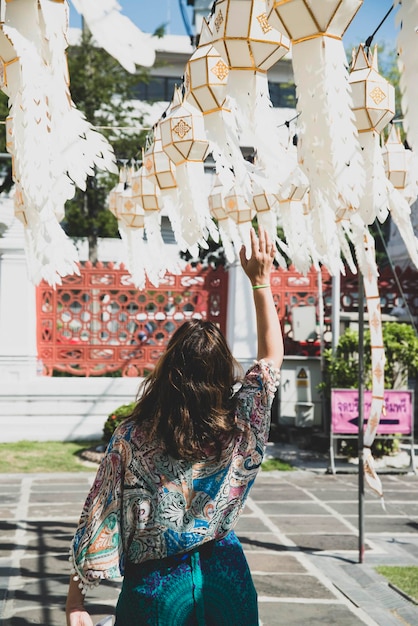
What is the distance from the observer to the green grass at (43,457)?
29.3ft

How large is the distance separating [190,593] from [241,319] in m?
9.18

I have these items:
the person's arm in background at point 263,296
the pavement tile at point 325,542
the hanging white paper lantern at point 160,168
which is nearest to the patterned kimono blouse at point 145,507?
the person's arm in background at point 263,296

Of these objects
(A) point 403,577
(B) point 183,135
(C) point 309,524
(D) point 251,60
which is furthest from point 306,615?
(D) point 251,60

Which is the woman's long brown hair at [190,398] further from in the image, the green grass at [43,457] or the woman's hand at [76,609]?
the green grass at [43,457]

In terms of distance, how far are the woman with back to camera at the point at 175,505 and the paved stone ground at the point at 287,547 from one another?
240 cm

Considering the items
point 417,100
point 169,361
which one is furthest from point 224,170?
point 169,361

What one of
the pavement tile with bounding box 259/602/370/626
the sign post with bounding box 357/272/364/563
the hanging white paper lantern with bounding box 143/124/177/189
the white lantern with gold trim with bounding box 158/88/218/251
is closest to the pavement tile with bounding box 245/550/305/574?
the sign post with bounding box 357/272/364/563

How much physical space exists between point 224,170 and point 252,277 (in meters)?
0.95

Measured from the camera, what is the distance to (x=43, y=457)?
9.50 m

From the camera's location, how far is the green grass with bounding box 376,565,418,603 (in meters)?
4.77

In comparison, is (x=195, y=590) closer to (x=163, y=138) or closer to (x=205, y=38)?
(x=205, y=38)

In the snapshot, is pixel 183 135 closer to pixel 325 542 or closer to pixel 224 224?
pixel 224 224

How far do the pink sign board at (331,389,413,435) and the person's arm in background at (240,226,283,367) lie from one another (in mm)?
6386

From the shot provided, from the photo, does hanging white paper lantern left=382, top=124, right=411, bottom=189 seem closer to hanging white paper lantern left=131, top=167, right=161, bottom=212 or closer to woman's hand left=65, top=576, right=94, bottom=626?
hanging white paper lantern left=131, top=167, right=161, bottom=212
